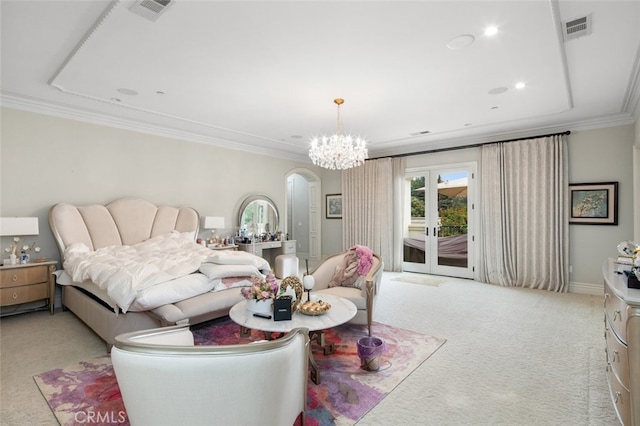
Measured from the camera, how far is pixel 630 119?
477cm

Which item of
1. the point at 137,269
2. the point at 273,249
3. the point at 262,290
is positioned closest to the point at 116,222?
the point at 137,269


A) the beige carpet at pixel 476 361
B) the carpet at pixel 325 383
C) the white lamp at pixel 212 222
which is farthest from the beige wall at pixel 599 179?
the white lamp at pixel 212 222

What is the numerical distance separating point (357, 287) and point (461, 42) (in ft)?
8.81

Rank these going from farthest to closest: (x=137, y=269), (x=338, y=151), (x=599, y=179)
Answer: (x=599, y=179) < (x=338, y=151) < (x=137, y=269)

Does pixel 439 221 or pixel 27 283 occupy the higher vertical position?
pixel 439 221

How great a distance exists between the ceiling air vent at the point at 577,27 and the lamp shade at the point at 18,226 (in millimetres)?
5908

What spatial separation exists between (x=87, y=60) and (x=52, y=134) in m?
1.93

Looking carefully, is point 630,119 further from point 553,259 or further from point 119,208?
point 119,208

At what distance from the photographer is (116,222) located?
479cm

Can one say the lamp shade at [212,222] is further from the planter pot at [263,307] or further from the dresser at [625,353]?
the dresser at [625,353]

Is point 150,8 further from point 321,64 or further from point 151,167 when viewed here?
point 151,167

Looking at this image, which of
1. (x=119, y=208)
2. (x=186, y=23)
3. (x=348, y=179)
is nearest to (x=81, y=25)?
(x=186, y=23)

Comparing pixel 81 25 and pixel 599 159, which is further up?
pixel 81 25

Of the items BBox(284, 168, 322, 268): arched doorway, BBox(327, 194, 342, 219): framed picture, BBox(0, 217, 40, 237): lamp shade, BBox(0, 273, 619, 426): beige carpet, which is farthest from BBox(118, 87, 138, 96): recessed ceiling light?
BBox(327, 194, 342, 219): framed picture
